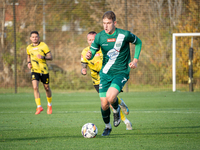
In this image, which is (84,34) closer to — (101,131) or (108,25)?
(101,131)

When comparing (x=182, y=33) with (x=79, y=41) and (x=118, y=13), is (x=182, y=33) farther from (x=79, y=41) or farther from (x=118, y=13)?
(x=79, y=41)

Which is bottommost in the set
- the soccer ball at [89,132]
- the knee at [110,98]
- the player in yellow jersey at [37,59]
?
the soccer ball at [89,132]

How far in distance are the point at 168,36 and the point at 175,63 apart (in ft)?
4.94

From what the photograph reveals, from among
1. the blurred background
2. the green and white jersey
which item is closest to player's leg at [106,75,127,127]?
the green and white jersey

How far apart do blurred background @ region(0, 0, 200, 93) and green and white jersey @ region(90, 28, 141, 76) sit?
9.04 metres

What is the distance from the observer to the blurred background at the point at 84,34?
14398mm

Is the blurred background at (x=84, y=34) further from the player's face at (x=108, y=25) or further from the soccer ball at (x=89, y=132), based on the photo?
the soccer ball at (x=89, y=132)

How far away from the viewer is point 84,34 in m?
14.9

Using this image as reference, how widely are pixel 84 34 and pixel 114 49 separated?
32.3 feet

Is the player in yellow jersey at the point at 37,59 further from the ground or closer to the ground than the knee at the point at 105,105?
further from the ground

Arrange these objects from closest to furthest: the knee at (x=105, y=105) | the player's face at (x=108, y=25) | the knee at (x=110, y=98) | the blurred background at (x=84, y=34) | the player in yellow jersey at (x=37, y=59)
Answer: the knee at (x=110, y=98) → the player's face at (x=108, y=25) → the knee at (x=105, y=105) → the player in yellow jersey at (x=37, y=59) → the blurred background at (x=84, y=34)

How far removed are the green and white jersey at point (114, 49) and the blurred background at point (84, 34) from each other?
9036 mm

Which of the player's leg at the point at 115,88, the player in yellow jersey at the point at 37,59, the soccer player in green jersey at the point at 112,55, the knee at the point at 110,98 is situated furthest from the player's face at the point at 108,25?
the player in yellow jersey at the point at 37,59

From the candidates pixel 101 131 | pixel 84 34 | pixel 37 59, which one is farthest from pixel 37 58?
pixel 84 34
